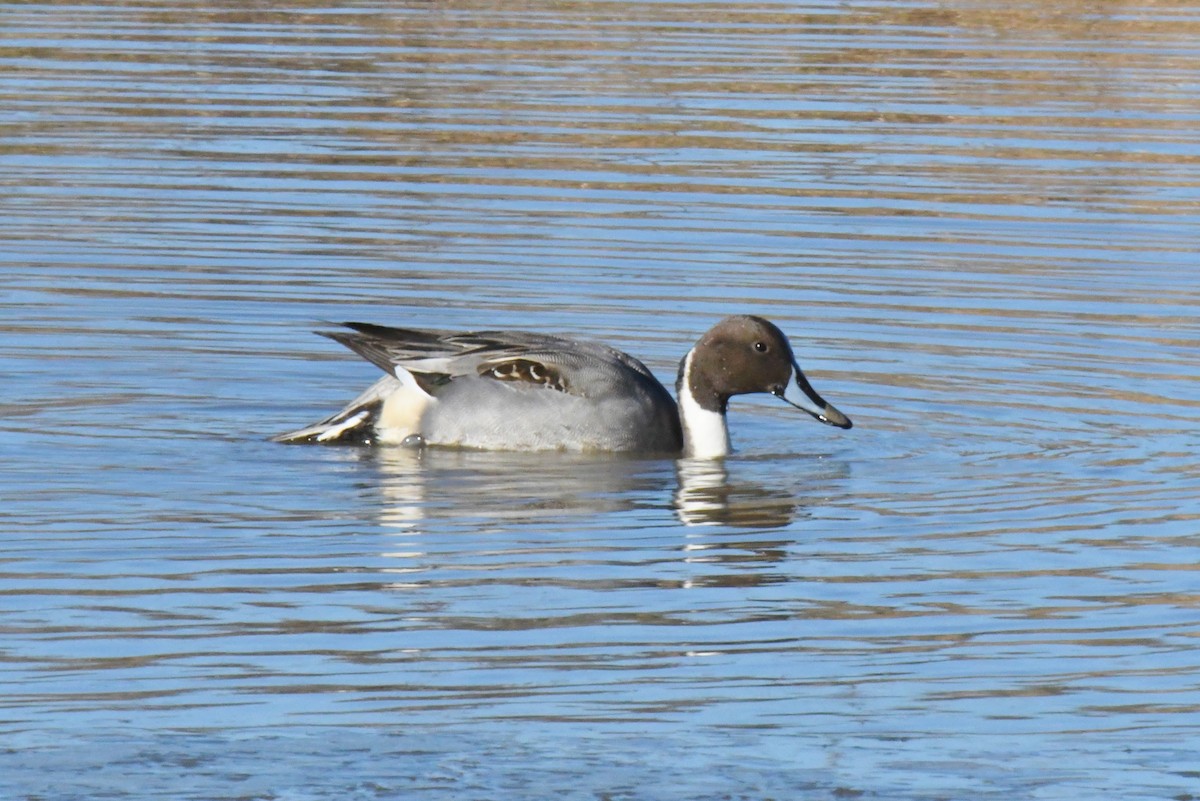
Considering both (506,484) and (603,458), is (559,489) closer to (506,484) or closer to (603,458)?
(506,484)

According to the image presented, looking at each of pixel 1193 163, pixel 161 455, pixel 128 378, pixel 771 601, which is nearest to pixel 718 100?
pixel 1193 163

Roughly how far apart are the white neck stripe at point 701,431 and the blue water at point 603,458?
108 millimetres

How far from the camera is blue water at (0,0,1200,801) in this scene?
6.90 m

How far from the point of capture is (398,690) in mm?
7168

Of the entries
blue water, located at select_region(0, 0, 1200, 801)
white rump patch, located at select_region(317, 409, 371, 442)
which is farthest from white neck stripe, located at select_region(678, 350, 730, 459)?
white rump patch, located at select_region(317, 409, 371, 442)

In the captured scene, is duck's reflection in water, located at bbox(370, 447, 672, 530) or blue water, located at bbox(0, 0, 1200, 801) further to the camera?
duck's reflection in water, located at bbox(370, 447, 672, 530)

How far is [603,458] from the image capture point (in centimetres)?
1094

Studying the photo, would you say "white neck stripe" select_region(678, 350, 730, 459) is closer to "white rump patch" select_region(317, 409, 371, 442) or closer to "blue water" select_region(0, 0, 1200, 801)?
"blue water" select_region(0, 0, 1200, 801)

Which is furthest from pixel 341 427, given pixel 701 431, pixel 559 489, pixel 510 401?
pixel 701 431

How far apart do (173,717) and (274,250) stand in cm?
814

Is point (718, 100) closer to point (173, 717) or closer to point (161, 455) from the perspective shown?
point (161, 455)

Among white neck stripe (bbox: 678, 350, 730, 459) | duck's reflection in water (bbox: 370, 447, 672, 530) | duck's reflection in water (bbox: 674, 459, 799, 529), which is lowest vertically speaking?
duck's reflection in water (bbox: 674, 459, 799, 529)

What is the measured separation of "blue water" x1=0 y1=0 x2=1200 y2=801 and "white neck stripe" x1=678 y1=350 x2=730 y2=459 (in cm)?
11

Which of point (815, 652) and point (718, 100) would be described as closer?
point (815, 652)
